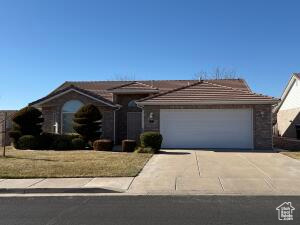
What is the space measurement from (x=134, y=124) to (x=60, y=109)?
17.6 feet

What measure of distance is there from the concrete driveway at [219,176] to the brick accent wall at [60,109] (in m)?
9.31

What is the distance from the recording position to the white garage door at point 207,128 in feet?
75.8

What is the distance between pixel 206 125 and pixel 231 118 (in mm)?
1510

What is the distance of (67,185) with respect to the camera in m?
11.1

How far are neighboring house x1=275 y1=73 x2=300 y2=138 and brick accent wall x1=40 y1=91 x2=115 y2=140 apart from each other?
1442cm

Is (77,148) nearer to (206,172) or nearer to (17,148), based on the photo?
(17,148)

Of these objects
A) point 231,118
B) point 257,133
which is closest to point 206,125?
point 231,118

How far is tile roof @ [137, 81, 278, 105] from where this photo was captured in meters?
23.1

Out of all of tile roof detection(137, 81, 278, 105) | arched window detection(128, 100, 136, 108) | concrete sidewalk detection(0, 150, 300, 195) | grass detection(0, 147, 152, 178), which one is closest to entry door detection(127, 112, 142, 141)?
arched window detection(128, 100, 136, 108)

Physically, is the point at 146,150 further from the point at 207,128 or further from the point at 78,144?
the point at 78,144

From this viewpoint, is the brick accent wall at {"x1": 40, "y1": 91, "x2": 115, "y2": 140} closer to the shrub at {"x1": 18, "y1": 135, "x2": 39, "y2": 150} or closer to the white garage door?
the shrub at {"x1": 18, "y1": 135, "x2": 39, "y2": 150}

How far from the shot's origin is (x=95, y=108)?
2452 centimetres
